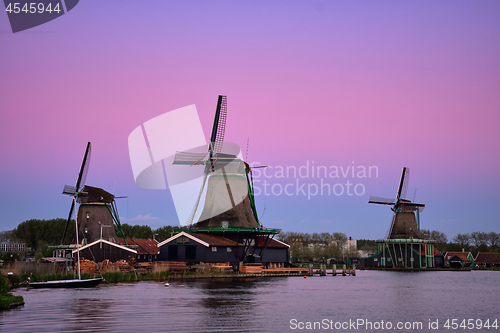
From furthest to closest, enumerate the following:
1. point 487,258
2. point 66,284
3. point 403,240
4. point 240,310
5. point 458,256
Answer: point 487,258, point 458,256, point 403,240, point 66,284, point 240,310

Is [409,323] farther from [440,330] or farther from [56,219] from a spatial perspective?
[56,219]

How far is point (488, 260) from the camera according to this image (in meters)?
104

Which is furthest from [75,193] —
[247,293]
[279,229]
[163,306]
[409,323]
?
[409,323]

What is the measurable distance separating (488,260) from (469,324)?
3368 inches

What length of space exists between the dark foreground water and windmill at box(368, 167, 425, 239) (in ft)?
136

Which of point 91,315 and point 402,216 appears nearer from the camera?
point 91,315

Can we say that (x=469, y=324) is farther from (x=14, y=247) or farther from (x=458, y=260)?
(x=14, y=247)

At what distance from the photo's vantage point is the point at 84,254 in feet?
172

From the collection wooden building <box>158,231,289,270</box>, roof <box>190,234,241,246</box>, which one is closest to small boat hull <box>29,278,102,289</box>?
wooden building <box>158,231,289,270</box>

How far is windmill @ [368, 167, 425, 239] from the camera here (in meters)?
83.9

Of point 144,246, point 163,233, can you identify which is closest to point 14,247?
point 163,233

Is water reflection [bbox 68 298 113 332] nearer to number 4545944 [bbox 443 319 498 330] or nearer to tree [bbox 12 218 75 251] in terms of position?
number 4545944 [bbox 443 319 498 330]

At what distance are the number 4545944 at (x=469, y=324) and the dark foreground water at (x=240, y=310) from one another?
7 centimetres

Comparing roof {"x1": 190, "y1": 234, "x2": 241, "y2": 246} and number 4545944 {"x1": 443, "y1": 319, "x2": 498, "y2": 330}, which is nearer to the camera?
number 4545944 {"x1": 443, "y1": 319, "x2": 498, "y2": 330}
